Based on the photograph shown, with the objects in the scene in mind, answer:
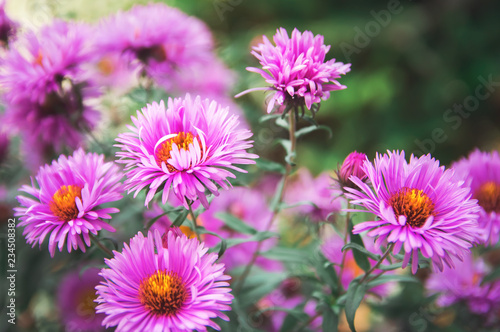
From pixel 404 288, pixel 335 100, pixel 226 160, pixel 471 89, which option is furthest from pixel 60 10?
pixel 471 89

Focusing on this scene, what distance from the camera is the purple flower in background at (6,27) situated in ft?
2.07

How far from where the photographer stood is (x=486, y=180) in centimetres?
60

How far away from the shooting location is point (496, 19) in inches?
78.7

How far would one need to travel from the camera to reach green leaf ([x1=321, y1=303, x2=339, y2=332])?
48cm

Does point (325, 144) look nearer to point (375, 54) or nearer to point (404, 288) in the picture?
point (375, 54)

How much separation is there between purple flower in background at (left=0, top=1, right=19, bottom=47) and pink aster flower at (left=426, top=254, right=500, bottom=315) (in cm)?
70

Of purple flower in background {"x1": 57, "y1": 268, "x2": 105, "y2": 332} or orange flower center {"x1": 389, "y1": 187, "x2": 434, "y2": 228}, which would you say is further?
purple flower in background {"x1": 57, "y1": 268, "x2": 105, "y2": 332}

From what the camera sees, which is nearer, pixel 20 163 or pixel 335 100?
pixel 20 163

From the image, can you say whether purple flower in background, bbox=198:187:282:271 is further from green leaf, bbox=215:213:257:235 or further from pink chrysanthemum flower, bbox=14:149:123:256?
pink chrysanthemum flower, bbox=14:149:123:256

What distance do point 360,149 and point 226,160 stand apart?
5.61 ft

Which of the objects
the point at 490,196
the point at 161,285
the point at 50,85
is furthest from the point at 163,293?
the point at 490,196

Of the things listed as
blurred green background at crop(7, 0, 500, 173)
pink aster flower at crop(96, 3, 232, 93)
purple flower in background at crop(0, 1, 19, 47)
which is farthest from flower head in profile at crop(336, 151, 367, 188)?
blurred green background at crop(7, 0, 500, 173)

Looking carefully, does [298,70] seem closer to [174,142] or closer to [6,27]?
[174,142]

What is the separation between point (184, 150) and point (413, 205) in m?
0.23
